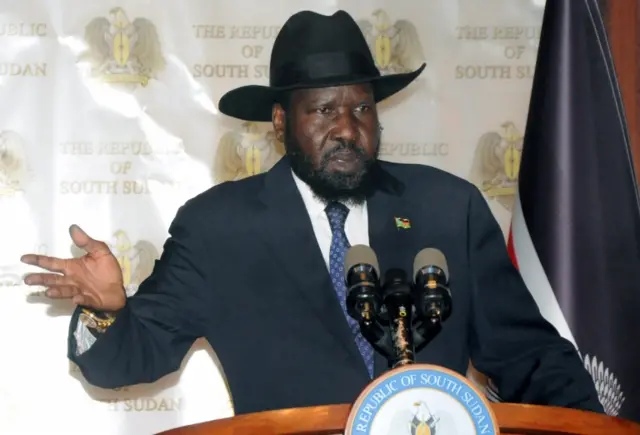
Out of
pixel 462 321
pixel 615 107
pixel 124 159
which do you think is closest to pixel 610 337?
pixel 462 321

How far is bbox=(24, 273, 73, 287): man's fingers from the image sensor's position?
183 centimetres

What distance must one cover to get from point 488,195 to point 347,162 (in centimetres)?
53

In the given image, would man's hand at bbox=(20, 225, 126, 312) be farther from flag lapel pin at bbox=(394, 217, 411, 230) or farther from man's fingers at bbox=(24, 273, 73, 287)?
flag lapel pin at bbox=(394, 217, 411, 230)

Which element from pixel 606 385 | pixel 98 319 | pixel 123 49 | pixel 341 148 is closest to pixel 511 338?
pixel 606 385

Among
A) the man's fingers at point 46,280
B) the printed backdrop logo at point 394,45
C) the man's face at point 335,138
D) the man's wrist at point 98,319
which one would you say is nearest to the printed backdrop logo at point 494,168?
the printed backdrop logo at point 394,45

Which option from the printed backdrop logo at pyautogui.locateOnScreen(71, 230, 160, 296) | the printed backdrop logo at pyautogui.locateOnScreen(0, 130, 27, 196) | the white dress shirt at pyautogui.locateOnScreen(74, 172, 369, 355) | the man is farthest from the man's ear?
the printed backdrop logo at pyautogui.locateOnScreen(0, 130, 27, 196)

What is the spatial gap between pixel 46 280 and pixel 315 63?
844 millimetres

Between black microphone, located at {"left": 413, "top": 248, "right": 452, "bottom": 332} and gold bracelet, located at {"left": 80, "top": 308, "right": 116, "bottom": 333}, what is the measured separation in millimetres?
846

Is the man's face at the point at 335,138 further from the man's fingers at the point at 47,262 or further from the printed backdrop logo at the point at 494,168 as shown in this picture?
the man's fingers at the point at 47,262

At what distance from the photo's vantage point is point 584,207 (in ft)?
7.69

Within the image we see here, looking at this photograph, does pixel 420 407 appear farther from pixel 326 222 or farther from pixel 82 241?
pixel 326 222

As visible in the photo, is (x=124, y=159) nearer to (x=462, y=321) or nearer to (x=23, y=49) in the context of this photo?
(x=23, y=49)

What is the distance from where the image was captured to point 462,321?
2264mm

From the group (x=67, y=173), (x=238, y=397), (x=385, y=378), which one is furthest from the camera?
(x=67, y=173)
